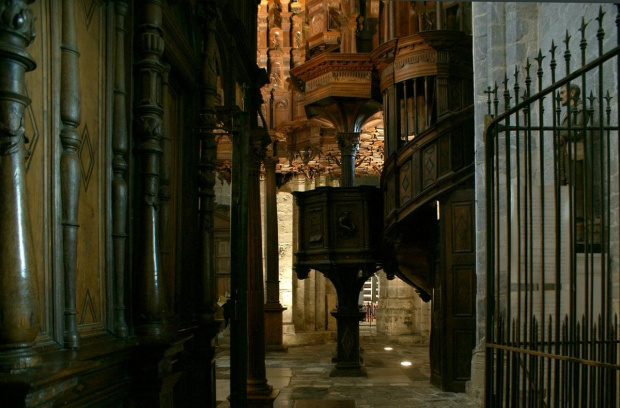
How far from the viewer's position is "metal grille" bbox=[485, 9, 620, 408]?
3330 mm

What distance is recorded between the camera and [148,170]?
3746mm

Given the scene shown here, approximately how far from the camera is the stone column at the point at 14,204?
2.15 m

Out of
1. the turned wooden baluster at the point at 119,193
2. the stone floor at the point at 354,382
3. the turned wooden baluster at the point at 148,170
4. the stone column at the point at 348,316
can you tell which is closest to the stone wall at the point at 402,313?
the stone floor at the point at 354,382

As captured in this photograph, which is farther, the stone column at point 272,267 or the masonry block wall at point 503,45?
the stone column at point 272,267

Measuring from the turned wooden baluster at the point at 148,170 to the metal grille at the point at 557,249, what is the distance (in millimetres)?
1910

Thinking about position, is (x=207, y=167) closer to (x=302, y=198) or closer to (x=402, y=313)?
(x=302, y=198)

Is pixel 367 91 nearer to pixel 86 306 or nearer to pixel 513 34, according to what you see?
pixel 513 34

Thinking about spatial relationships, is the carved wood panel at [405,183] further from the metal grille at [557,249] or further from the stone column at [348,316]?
the metal grille at [557,249]

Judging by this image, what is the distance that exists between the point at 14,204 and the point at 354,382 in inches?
401

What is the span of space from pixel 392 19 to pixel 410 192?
12.1ft

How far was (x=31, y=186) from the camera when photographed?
2.57m

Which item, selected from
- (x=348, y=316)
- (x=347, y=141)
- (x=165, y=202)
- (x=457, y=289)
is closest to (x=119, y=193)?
(x=165, y=202)

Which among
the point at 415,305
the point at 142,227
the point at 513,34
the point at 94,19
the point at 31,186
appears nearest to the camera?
the point at 31,186

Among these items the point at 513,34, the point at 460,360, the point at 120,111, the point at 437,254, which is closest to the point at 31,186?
the point at 120,111
